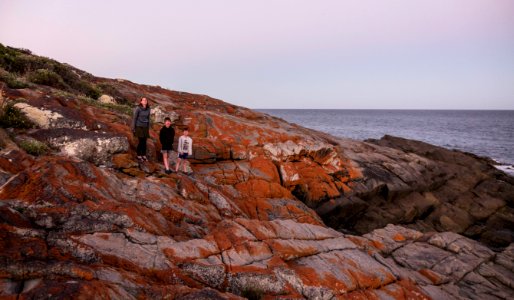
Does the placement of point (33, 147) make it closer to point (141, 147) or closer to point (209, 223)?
point (141, 147)

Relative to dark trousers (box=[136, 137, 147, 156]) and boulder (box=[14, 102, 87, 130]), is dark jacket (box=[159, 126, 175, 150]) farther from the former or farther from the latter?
boulder (box=[14, 102, 87, 130])

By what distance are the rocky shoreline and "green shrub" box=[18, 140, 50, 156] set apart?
7 cm

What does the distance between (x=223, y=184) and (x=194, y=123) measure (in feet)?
18.9

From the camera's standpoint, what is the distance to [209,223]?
9.50 meters

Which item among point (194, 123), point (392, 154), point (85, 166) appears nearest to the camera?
point (85, 166)

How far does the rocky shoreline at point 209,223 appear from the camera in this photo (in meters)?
5.78

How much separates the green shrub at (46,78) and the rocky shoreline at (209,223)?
9.31ft

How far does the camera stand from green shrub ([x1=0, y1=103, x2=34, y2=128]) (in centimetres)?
1043

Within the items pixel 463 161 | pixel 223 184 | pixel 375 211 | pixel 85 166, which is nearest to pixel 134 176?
pixel 85 166

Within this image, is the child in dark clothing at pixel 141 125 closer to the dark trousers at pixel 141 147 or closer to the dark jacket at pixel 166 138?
the dark trousers at pixel 141 147

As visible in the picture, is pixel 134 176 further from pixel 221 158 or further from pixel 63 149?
pixel 221 158

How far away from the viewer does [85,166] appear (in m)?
8.89

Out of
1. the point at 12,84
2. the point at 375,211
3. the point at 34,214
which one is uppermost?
the point at 12,84

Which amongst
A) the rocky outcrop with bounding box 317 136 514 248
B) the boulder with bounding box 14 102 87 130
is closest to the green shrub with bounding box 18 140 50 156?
the boulder with bounding box 14 102 87 130
